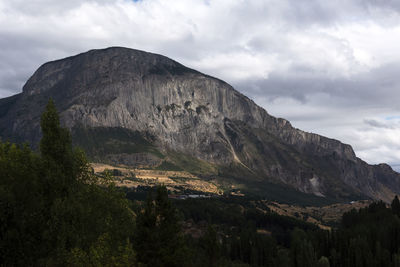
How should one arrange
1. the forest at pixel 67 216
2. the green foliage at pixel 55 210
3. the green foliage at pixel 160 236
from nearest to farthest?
the green foliage at pixel 55 210
the forest at pixel 67 216
the green foliage at pixel 160 236

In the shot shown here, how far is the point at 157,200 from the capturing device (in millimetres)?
50438

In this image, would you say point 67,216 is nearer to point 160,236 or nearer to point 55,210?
point 55,210

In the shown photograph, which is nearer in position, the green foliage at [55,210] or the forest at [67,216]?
the green foliage at [55,210]

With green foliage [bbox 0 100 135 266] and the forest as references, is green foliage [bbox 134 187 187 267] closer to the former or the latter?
the forest

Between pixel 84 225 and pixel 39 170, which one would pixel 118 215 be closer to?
pixel 84 225

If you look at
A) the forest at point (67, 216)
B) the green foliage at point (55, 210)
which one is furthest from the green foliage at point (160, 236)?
the green foliage at point (55, 210)

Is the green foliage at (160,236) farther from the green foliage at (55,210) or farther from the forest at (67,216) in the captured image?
the green foliage at (55,210)

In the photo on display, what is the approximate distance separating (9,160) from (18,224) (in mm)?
6551

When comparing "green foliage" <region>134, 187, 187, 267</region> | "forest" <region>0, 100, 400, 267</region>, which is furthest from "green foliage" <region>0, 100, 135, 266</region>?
"green foliage" <region>134, 187, 187, 267</region>

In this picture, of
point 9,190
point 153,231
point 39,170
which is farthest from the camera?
point 153,231

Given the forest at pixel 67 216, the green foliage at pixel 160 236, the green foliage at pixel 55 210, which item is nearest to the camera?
the green foliage at pixel 55 210

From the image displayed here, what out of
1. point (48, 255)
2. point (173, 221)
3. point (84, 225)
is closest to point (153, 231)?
point (173, 221)

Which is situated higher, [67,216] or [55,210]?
[55,210]

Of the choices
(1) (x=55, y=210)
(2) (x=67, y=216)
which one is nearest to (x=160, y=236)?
(2) (x=67, y=216)
